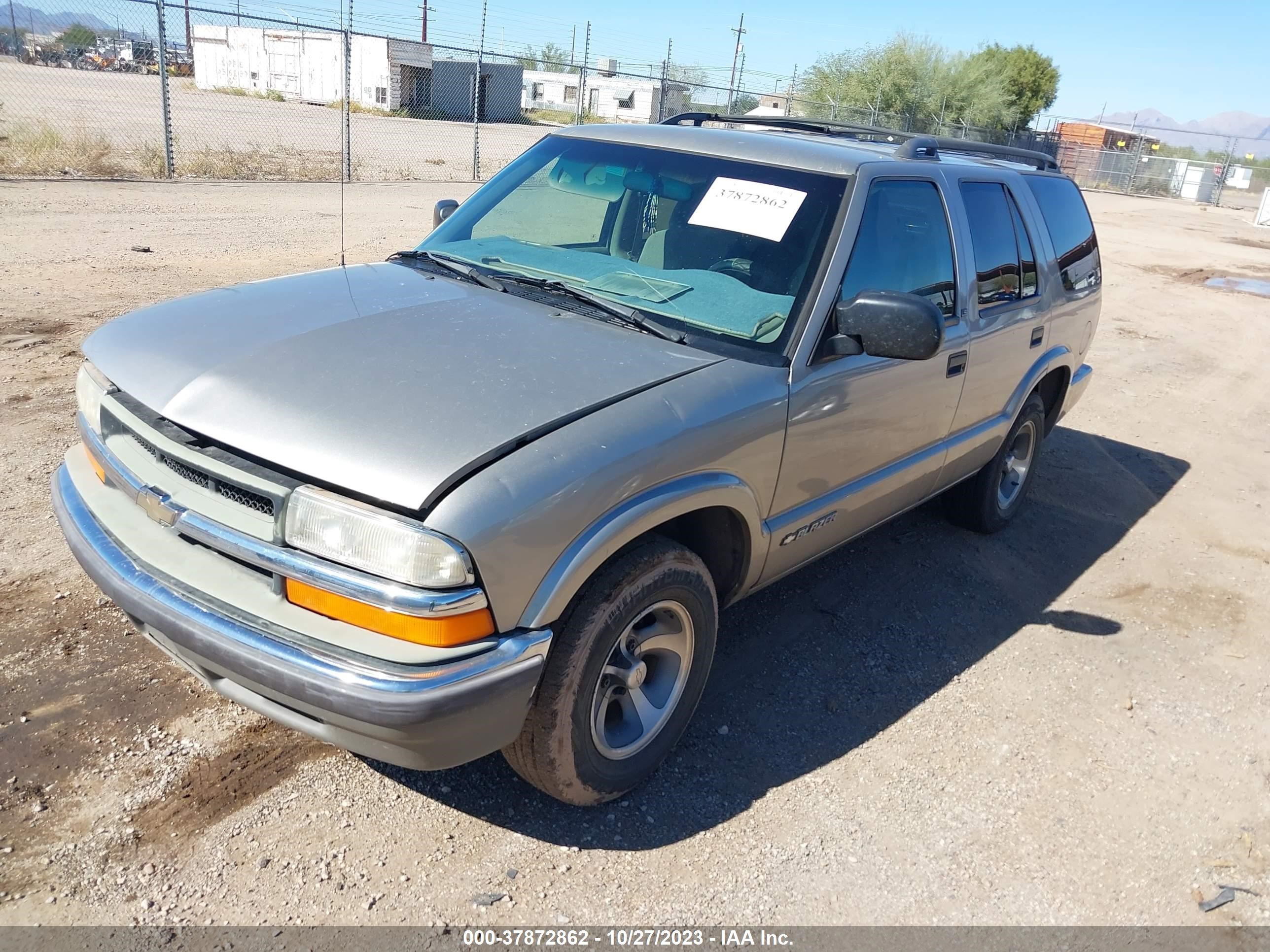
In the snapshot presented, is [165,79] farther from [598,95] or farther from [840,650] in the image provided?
[598,95]

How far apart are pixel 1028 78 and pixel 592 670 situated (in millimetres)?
63198

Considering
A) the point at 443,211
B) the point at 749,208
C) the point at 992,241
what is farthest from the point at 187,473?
the point at 992,241

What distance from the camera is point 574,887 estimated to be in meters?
2.72

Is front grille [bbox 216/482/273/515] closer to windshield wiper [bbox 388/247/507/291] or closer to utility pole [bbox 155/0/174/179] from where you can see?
windshield wiper [bbox 388/247/507/291]

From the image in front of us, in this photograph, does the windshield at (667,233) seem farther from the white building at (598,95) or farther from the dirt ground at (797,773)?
the white building at (598,95)

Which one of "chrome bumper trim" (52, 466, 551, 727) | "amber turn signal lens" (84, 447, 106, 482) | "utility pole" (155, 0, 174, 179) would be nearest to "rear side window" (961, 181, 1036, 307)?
"chrome bumper trim" (52, 466, 551, 727)

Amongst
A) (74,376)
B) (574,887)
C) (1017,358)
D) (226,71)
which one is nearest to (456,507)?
(574,887)

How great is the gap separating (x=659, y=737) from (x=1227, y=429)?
6.96 metres

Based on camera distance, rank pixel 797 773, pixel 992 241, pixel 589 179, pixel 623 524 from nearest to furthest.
→ pixel 623 524 < pixel 797 773 < pixel 589 179 < pixel 992 241

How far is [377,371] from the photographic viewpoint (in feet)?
8.98

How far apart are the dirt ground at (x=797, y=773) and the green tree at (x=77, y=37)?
104ft

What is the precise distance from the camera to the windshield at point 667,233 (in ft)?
11.0

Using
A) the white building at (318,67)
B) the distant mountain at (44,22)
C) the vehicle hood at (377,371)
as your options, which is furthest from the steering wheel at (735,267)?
the white building at (318,67)

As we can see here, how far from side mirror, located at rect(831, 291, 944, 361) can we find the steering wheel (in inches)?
15.1
